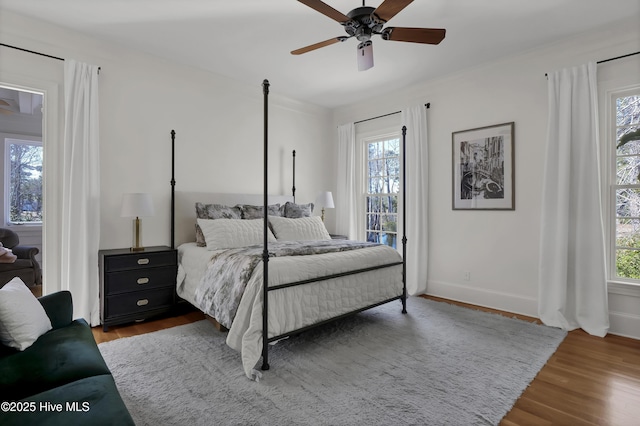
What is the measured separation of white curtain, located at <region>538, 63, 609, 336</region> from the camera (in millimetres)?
2969

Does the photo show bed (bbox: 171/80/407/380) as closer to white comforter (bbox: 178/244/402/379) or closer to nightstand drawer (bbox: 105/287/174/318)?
white comforter (bbox: 178/244/402/379)

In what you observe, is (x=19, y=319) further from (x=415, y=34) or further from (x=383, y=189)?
(x=383, y=189)

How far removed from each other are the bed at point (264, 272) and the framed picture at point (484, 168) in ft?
4.11

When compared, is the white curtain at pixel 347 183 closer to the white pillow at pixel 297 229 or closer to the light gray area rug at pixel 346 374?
the white pillow at pixel 297 229

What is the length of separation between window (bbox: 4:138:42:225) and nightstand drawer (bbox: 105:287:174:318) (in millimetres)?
3256

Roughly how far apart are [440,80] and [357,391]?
12.0 feet

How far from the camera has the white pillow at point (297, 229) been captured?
12.6ft

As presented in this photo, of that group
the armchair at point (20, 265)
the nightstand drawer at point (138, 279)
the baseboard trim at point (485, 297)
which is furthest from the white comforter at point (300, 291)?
the armchair at point (20, 265)

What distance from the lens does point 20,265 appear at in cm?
402

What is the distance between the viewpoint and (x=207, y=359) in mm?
2447

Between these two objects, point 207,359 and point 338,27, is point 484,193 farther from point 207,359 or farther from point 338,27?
point 207,359

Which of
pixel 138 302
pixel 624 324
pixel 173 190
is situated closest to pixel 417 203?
pixel 624 324

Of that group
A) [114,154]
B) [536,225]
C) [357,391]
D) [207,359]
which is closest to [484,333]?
[536,225]

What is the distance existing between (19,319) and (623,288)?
4.31 metres
